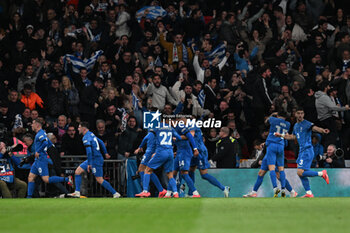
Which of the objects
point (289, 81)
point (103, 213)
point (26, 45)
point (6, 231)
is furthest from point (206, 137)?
point (6, 231)

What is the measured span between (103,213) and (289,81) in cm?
1137

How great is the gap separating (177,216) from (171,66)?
11414 mm

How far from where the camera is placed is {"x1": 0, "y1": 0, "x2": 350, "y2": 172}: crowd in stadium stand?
19938mm

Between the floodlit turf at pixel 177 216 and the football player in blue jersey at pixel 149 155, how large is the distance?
11.9 ft

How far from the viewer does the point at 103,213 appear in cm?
1115

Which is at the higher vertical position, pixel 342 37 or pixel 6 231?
pixel 342 37

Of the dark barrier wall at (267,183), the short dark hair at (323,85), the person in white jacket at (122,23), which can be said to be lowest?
the dark barrier wall at (267,183)

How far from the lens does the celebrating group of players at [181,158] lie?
16.6 meters

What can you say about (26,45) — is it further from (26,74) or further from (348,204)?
(348,204)

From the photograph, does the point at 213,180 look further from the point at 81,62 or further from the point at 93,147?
the point at 81,62

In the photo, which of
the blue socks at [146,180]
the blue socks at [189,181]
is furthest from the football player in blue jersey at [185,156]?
the blue socks at [146,180]

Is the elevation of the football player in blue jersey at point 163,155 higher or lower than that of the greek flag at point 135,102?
lower

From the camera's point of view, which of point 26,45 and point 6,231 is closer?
point 6,231

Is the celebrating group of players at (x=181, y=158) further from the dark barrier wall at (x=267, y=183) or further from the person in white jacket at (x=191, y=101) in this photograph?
the person in white jacket at (x=191, y=101)
